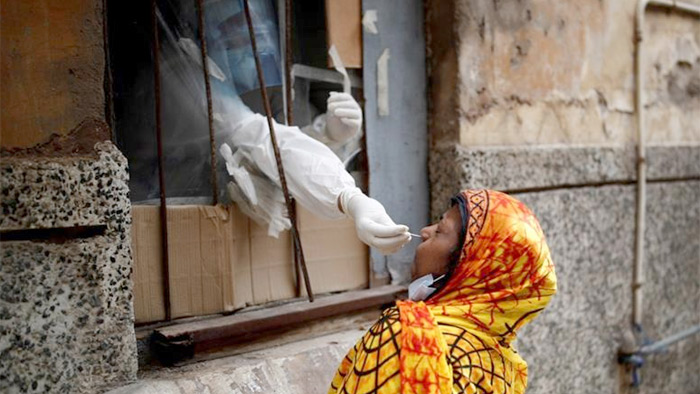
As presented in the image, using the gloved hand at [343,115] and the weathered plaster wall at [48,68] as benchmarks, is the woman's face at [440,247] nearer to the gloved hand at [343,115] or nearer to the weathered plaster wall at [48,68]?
the gloved hand at [343,115]

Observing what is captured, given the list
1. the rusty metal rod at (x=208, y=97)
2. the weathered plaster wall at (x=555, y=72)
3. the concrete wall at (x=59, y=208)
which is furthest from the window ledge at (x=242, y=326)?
the weathered plaster wall at (x=555, y=72)

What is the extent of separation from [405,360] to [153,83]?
51.7 inches

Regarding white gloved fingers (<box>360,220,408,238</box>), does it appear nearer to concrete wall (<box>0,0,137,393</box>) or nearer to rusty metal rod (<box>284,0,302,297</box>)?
concrete wall (<box>0,0,137,393</box>)

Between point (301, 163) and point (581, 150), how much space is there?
1801mm

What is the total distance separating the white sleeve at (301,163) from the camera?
2.36m

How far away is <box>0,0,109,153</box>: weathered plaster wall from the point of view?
192cm

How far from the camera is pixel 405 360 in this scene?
1765 mm

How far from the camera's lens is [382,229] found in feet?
6.38

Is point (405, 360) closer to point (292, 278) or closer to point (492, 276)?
point (492, 276)

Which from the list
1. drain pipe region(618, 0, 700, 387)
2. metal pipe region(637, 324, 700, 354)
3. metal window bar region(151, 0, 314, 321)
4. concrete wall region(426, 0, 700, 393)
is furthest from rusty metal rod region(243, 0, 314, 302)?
metal pipe region(637, 324, 700, 354)

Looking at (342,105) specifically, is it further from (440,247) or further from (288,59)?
(440,247)

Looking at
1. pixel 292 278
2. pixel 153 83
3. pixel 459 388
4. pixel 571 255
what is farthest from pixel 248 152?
pixel 571 255

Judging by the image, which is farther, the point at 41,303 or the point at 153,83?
the point at 153,83

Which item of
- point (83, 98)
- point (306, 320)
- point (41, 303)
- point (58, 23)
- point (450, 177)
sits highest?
point (58, 23)
